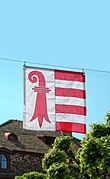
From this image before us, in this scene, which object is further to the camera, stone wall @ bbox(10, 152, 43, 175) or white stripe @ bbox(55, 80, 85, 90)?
stone wall @ bbox(10, 152, 43, 175)

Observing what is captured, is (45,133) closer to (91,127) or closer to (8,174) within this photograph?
(8,174)

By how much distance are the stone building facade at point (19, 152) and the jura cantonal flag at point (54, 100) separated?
1528 centimetres

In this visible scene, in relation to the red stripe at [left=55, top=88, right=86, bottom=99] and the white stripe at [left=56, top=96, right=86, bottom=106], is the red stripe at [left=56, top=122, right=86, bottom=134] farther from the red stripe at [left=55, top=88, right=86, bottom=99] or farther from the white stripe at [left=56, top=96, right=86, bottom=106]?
the red stripe at [left=55, top=88, right=86, bottom=99]

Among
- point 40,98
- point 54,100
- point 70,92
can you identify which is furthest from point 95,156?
point 40,98

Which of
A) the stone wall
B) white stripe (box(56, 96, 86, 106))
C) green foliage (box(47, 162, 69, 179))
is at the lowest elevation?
green foliage (box(47, 162, 69, 179))

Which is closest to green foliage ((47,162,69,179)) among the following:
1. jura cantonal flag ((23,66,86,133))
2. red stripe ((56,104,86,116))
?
jura cantonal flag ((23,66,86,133))

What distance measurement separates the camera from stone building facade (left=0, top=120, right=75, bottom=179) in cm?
5116

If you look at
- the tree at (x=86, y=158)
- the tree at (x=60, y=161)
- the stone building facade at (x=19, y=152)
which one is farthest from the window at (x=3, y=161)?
the tree at (x=86, y=158)

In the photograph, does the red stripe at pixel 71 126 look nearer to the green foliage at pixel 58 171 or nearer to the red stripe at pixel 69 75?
the red stripe at pixel 69 75

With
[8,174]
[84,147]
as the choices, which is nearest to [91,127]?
[84,147]

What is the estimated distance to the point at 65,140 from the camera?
36750 mm

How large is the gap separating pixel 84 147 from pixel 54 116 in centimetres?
275

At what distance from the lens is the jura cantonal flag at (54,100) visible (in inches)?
1409

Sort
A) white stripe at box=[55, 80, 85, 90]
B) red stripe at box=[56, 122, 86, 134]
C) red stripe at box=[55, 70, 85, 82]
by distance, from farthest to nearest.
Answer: white stripe at box=[55, 80, 85, 90]
red stripe at box=[55, 70, 85, 82]
red stripe at box=[56, 122, 86, 134]
